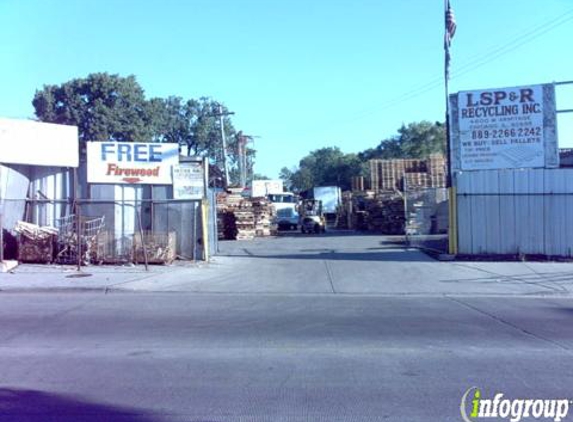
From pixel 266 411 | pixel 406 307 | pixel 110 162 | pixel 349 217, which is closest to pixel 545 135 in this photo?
pixel 406 307

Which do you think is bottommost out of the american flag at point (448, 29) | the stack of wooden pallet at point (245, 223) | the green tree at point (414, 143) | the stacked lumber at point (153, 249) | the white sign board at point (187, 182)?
the stacked lumber at point (153, 249)

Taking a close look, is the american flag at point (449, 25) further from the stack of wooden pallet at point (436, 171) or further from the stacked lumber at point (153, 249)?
the stack of wooden pallet at point (436, 171)

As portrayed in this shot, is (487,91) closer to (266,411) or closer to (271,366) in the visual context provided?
(271,366)

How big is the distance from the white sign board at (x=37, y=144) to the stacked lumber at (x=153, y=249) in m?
3.83

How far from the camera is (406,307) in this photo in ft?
41.1

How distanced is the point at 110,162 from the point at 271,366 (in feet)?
49.0

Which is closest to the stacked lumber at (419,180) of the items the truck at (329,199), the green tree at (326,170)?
the truck at (329,199)

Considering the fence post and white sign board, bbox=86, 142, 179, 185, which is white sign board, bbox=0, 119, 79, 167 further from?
the fence post

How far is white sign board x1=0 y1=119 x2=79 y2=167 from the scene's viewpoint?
19.1 meters

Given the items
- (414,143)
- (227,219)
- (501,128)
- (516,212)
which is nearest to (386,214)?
(227,219)

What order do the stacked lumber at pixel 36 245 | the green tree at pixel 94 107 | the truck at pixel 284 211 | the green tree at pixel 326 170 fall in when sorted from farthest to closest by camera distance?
the green tree at pixel 326 170 < the green tree at pixel 94 107 < the truck at pixel 284 211 < the stacked lumber at pixel 36 245

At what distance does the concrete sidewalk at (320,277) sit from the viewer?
49.8 ft

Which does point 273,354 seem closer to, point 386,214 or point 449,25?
point 449,25

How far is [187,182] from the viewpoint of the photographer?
68.1ft
